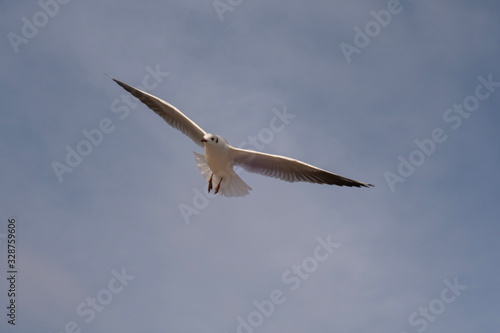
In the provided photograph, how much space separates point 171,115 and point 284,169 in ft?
9.39

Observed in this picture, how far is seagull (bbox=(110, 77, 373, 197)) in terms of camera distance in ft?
34.5

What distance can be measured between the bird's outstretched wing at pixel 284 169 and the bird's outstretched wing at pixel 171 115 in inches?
44.4

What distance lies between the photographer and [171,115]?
37.8ft

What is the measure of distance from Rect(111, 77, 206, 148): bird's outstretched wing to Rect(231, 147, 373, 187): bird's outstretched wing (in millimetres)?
1129

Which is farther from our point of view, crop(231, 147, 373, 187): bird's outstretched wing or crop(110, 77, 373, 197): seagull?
crop(231, 147, 373, 187): bird's outstretched wing

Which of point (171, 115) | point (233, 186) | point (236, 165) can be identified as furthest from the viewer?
point (171, 115)

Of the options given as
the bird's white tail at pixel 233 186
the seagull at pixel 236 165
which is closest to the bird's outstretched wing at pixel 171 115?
the seagull at pixel 236 165

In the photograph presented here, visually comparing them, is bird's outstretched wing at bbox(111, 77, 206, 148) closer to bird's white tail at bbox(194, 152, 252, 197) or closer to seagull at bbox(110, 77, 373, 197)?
seagull at bbox(110, 77, 373, 197)

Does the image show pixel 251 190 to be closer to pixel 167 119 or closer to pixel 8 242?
pixel 167 119

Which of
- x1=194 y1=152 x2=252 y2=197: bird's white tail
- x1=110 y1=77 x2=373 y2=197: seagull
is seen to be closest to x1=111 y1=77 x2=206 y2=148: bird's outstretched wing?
x1=110 y1=77 x2=373 y2=197: seagull

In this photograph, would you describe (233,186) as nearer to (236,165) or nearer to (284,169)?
(236,165)

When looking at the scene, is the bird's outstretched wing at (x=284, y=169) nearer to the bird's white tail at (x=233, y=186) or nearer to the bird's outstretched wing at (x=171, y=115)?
the bird's white tail at (x=233, y=186)

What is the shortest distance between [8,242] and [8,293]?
982 millimetres

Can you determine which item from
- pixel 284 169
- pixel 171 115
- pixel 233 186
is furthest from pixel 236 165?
pixel 171 115
